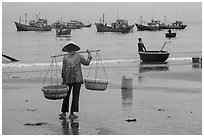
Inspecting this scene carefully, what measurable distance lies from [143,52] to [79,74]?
16.6 metres

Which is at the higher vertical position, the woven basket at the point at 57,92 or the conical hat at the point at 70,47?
the conical hat at the point at 70,47

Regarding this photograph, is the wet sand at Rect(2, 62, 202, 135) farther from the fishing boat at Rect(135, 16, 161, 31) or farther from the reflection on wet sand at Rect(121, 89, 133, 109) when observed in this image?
the fishing boat at Rect(135, 16, 161, 31)

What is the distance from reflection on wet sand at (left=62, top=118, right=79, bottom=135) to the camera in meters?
7.93

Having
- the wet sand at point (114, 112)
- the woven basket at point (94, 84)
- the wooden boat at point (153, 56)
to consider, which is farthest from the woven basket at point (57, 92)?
the wooden boat at point (153, 56)

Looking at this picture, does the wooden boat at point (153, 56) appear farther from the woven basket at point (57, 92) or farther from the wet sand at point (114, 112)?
the woven basket at point (57, 92)

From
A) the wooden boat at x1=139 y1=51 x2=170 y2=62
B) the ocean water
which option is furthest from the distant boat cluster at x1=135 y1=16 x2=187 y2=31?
the wooden boat at x1=139 y1=51 x2=170 y2=62

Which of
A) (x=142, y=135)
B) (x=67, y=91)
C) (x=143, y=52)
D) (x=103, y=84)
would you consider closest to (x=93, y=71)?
(x=143, y=52)

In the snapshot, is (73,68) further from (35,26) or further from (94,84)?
(35,26)

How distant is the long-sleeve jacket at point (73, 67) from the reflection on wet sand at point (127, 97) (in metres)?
1.88

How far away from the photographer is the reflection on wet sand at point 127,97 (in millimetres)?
10961

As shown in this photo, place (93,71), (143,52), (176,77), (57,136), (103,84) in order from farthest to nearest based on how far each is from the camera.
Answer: (143,52) → (93,71) → (176,77) → (103,84) → (57,136)

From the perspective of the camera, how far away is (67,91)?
29.7 ft

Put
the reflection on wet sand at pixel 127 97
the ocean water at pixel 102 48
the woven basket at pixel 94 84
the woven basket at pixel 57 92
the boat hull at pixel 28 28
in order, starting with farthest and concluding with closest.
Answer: the boat hull at pixel 28 28, the ocean water at pixel 102 48, the reflection on wet sand at pixel 127 97, the woven basket at pixel 94 84, the woven basket at pixel 57 92

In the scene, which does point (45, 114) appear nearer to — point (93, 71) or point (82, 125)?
point (82, 125)
